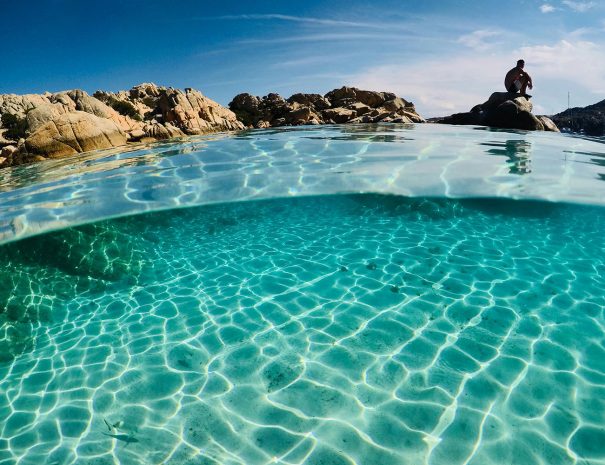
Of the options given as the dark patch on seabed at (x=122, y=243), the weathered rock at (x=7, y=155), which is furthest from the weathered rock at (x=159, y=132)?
the dark patch on seabed at (x=122, y=243)

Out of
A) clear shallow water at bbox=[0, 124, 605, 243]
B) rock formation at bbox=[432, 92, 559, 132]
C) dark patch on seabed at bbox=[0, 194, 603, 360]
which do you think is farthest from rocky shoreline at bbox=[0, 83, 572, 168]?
dark patch on seabed at bbox=[0, 194, 603, 360]

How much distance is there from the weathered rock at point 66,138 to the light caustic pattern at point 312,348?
41.4 ft

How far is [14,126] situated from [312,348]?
26.6 metres

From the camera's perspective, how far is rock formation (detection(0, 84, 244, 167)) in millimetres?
16844

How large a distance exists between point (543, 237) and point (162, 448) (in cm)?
579

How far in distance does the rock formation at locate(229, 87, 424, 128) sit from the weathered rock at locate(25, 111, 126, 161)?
46.3ft

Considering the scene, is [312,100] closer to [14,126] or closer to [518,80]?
[518,80]

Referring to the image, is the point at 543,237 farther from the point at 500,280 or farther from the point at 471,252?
the point at 500,280

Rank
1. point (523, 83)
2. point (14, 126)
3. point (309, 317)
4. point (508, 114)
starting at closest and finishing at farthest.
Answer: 1. point (309, 317)
2. point (508, 114)
3. point (523, 83)
4. point (14, 126)

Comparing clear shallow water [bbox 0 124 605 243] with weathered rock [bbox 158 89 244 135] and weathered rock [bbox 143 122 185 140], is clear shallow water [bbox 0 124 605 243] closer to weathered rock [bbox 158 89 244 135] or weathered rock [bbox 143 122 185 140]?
Answer: weathered rock [bbox 143 122 185 140]

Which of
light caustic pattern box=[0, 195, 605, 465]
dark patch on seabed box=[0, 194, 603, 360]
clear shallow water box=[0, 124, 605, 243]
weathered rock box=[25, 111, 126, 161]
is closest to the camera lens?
light caustic pattern box=[0, 195, 605, 465]

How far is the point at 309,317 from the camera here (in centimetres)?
399

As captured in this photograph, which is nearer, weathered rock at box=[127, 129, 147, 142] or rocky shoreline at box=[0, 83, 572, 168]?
rocky shoreline at box=[0, 83, 572, 168]

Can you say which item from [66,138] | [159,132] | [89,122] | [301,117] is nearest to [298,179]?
[66,138]
